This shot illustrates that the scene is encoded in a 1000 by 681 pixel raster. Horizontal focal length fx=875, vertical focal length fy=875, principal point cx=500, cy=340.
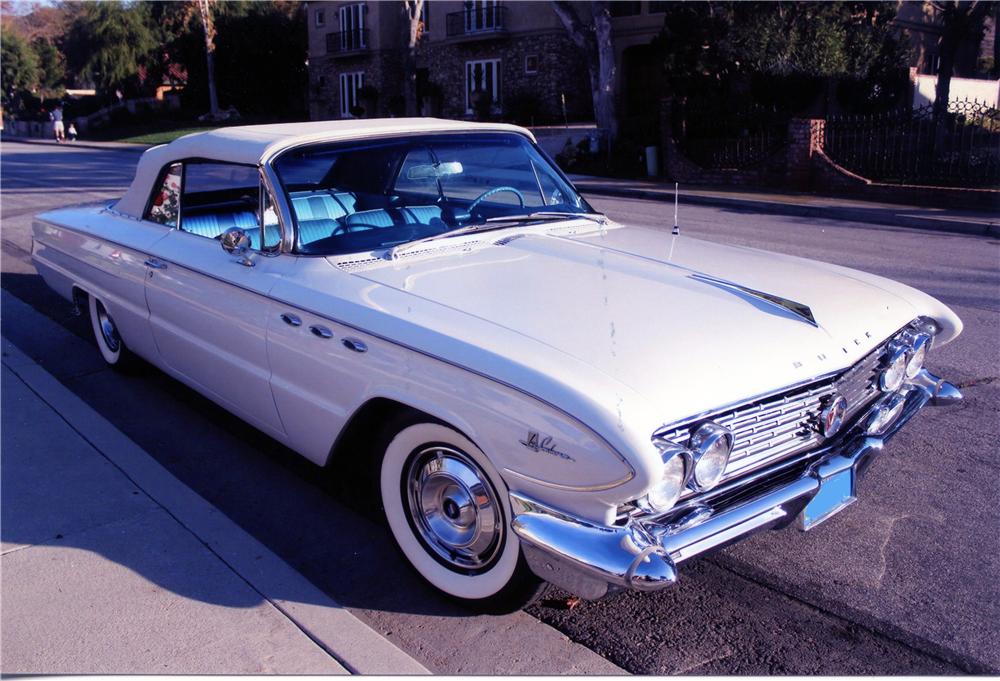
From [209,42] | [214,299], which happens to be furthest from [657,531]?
[209,42]

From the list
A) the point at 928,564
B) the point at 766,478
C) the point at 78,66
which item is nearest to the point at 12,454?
the point at 766,478

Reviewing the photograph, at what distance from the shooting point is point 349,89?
42.7m

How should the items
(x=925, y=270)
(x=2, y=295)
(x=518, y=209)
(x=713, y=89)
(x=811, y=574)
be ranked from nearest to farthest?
(x=811, y=574) < (x=518, y=209) < (x=2, y=295) < (x=925, y=270) < (x=713, y=89)

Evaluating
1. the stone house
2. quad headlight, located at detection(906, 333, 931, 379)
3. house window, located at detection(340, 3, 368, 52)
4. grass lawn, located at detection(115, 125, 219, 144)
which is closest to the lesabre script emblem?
quad headlight, located at detection(906, 333, 931, 379)

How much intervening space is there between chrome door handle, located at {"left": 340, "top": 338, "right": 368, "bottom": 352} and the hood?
0.90 feet

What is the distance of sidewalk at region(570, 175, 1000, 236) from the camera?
526 inches

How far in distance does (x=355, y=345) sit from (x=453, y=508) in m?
0.70

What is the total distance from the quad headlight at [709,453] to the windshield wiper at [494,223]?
1649 mm

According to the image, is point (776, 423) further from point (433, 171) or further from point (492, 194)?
point (433, 171)

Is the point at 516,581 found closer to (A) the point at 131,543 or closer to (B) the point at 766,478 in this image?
A: (B) the point at 766,478

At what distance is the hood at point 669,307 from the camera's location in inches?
108

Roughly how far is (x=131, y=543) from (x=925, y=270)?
8.27 m

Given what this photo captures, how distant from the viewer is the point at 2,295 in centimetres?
809

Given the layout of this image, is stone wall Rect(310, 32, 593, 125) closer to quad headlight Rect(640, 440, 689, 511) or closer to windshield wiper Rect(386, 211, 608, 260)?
windshield wiper Rect(386, 211, 608, 260)
